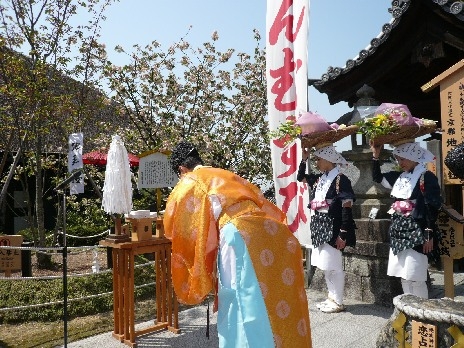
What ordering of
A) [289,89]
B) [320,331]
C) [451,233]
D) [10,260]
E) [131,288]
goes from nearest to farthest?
[131,288]
[320,331]
[451,233]
[289,89]
[10,260]

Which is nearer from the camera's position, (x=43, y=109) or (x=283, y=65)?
(x=283, y=65)

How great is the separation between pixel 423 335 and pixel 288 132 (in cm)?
324

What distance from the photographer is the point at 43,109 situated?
27.9 ft

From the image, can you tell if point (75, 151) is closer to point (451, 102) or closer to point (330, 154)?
point (330, 154)

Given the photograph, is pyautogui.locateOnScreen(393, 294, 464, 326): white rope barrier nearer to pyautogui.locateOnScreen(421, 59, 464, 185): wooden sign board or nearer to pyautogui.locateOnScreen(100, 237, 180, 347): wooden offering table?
pyautogui.locateOnScreen(100, 237, 180, 347): wooden offering table

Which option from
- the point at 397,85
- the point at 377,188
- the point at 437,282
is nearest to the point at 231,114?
the point at 397,85

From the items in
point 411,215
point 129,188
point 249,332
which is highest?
point 129,188

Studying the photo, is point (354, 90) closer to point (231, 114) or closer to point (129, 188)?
point (231, 114)

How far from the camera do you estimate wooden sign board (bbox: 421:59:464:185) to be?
575 centimetres

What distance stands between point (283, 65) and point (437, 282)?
4.35m

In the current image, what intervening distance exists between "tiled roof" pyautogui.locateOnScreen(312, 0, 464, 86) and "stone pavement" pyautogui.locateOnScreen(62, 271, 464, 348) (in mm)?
3930

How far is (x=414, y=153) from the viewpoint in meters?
5.20

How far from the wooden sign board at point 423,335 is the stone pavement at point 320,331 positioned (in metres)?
1.44

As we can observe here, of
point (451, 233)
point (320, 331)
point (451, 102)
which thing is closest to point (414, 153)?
point (451, 233)
